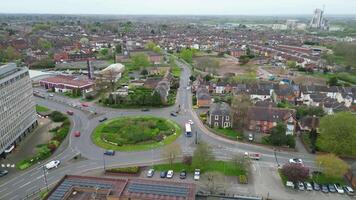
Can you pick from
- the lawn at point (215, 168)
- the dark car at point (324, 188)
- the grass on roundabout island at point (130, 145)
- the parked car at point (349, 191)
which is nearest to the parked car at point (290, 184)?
the dark car at point (324, 188)

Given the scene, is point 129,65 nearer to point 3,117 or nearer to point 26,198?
point 3,117

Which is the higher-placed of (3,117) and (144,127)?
(3,117)

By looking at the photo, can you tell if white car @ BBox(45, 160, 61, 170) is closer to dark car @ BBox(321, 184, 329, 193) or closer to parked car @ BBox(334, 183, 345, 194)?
dark car @ BBox(321, 184, 329, 193)

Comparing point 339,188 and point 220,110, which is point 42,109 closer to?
point 220,110

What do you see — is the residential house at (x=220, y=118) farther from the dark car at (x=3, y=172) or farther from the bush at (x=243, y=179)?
the dark car at (x=3, y=172)

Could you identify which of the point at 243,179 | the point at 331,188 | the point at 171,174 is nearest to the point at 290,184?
the point at 331,188

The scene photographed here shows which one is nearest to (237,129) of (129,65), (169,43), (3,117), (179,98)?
(179,98)
